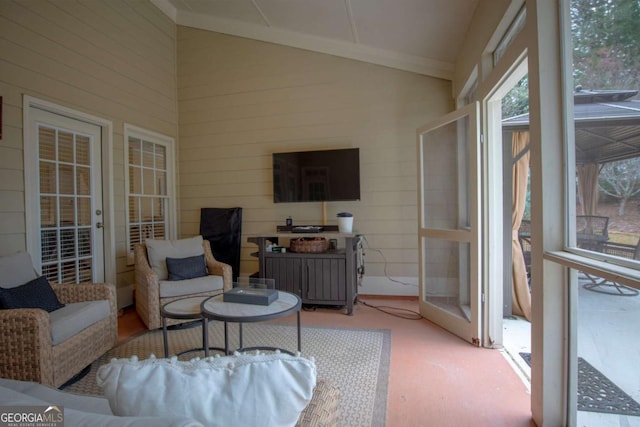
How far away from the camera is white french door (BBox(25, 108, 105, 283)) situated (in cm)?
298

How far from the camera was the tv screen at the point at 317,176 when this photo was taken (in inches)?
160

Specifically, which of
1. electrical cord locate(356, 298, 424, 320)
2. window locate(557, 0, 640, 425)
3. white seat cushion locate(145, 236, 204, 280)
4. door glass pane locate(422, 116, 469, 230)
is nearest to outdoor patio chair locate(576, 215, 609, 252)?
window locate(557, 0, 640, 425)

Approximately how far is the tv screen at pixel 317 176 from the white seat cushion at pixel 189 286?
4.68ft

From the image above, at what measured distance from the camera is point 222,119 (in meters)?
4.71

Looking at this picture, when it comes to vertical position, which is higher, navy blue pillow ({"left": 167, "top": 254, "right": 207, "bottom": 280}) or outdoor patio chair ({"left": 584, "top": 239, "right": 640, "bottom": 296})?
outdoor patio chair ({"left": 584, "top": 239, "right": 640, "bottom": 296})

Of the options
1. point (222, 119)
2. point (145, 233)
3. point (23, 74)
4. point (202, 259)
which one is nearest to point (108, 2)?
point (23, 74)

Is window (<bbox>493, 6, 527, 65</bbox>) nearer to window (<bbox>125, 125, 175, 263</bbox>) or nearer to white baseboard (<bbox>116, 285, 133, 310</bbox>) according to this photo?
window (<bbox>125, 125, 175, 263</bbox>)

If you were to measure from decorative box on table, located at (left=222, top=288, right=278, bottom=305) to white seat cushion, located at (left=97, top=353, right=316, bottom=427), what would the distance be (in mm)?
1538

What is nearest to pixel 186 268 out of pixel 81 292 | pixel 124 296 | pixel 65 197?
pixel 81 292

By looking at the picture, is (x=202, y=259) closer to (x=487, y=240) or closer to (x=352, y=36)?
(x=487, y=240)

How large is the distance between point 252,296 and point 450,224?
6.87 ft

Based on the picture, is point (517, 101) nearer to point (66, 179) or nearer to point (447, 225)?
point (447, 225)

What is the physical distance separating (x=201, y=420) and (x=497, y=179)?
2.73 m

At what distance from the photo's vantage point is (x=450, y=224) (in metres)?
3.23
